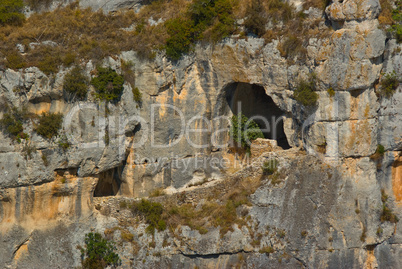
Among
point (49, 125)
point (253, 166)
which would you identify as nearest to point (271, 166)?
point (253, 166)

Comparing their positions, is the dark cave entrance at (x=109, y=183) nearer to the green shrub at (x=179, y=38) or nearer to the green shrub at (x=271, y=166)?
the green shrub at (x=179, y=38)

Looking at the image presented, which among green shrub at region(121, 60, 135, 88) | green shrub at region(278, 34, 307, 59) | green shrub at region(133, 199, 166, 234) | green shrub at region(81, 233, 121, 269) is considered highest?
green shrub at region(278, 34, 307, 59)

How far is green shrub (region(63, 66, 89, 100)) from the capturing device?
26.6 meters

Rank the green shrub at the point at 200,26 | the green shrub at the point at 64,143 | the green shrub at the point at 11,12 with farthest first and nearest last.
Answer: the green shrub at the point at 11,12 < the green shrub at the point at 200,26 < the green shrub at the point at 64,143

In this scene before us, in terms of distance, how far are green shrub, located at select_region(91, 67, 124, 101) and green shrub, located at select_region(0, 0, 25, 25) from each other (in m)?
5.28

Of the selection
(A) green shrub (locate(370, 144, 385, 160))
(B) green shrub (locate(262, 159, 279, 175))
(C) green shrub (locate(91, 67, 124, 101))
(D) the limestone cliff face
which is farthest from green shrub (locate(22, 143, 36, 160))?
(A) green shrub (locate(370, 144, 385, 160))

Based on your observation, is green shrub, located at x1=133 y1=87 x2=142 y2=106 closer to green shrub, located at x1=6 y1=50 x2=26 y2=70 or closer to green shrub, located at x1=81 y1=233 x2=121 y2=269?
green shrub, located at x1=6 y1=50 x2=26 y2=70

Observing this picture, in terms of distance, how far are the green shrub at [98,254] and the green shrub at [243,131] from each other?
24.5 feet

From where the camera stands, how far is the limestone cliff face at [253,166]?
25938 mm

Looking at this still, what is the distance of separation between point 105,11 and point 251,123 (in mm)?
8698

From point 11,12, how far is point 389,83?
1721 centimetres

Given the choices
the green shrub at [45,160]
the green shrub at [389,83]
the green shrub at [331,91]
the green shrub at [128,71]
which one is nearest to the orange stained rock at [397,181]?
the green shrub at [389,83]

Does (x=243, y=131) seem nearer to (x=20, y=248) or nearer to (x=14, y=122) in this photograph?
(x=14, y=122)

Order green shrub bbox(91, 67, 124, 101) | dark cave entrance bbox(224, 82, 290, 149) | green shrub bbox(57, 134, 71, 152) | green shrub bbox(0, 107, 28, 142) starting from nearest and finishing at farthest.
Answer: green shrub bbox(0, 107, 28, 142) → green shrub bbox(57, 134, 71, 152) → green shrub bbox(91, 67, 124, 101) → dark cave entrance bbox(224, 82, 290, 149)
